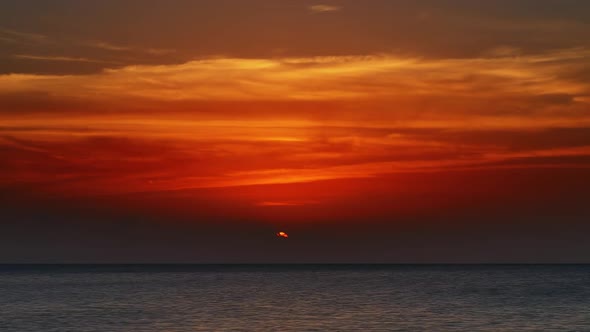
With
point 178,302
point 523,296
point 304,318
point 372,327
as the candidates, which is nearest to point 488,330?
point 372,327

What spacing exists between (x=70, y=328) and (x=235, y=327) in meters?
14.6

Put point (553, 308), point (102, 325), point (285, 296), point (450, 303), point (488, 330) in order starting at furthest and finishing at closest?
point (285, 296) < point (450, 303) < point (553, 308) < point (102, 325) < point (488, 330)

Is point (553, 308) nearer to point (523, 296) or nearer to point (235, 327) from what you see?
point (523, 296)

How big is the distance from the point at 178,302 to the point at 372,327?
138 ft

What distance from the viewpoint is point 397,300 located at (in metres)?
117

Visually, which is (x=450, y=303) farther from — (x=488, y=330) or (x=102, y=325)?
(x=102, y=325)

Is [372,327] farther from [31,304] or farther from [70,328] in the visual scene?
[31,304]

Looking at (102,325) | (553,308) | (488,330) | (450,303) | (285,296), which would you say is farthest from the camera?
(285,296)

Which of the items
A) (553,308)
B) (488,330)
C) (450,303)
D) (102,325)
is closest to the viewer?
(488,330)

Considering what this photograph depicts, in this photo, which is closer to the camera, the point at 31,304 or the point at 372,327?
the point at 372,327

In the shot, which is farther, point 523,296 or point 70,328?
point 523,296

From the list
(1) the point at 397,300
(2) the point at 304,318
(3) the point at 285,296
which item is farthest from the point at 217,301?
(2) the point at 304,318

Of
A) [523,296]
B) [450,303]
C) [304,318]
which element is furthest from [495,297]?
[304,318]

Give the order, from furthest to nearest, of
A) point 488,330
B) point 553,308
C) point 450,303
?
point 450,303
point 553,308
point 488,330
